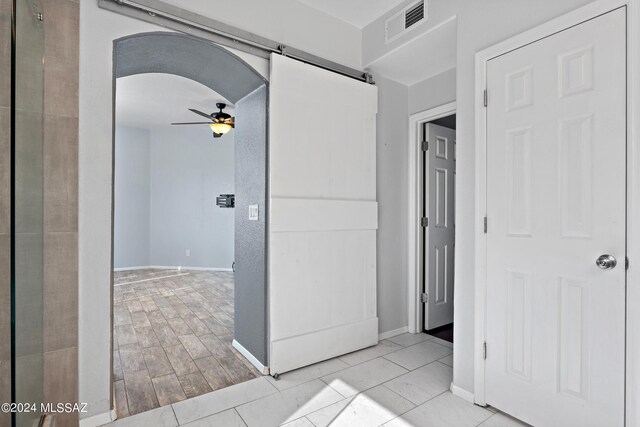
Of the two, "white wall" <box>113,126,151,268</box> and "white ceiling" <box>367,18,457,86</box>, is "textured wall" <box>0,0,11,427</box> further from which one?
"white wall" <box>113,126,151,268</box>

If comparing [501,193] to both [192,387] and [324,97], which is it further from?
[192,387]


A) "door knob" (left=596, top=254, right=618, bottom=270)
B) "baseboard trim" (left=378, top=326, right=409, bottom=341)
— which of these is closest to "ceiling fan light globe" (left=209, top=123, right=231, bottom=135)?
"baseboard trim" (left=378, top=326, right=409, bottom=341)

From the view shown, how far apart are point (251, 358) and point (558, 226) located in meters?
2.25

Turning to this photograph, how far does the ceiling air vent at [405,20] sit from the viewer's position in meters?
2.42

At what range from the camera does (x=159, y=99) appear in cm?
524

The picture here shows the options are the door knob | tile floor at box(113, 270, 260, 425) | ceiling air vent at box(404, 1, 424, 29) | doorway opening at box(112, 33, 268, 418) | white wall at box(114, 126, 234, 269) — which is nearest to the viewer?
the door knob

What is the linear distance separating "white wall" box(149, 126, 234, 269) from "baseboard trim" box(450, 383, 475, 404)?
568 centimetres

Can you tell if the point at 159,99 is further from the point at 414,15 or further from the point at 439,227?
the point at 439,227

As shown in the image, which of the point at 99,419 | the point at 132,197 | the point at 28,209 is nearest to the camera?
the point at 28,209

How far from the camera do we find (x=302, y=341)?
97.7 inches

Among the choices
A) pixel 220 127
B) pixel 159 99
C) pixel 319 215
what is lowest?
pixel 319 215

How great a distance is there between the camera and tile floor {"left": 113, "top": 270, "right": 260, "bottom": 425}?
7.13 feet

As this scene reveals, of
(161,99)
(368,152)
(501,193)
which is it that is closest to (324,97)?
(368,152)

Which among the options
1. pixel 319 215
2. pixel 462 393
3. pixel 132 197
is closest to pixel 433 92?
pixel 319 215
